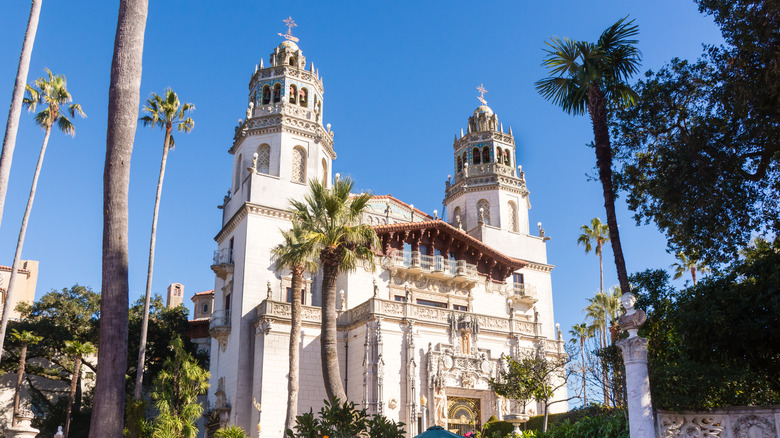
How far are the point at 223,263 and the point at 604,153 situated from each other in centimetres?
2466

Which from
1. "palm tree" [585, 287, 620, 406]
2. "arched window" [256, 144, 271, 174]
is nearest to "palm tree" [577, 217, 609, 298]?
"palm tree" [585, 287, 620, 406]

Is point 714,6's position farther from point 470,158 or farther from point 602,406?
point 470,158

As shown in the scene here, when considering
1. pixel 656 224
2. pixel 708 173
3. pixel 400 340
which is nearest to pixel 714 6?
pixel 708 173

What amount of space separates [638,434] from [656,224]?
8.59 metres

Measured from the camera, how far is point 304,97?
40.8m

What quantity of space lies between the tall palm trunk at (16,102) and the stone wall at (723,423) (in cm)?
1444

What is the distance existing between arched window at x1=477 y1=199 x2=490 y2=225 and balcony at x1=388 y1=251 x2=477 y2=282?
6.81 m

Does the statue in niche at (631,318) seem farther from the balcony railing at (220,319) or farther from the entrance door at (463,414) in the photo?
the balcony railing at (220,319)

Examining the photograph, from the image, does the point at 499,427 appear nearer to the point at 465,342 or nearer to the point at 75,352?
the point at 465,342

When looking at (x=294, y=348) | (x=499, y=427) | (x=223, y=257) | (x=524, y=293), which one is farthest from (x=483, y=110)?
(x=294, y=348)

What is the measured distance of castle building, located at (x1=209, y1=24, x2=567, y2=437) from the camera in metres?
32.5

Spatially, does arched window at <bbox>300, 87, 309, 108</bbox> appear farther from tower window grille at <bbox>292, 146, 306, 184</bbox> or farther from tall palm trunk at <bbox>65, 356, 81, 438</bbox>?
tall palm trunk at <bbox>65, 356, 81, 438</bbox>

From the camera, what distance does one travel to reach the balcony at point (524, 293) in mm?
42188

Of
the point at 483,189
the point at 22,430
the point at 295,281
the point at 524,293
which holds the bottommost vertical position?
the point at 22,430
